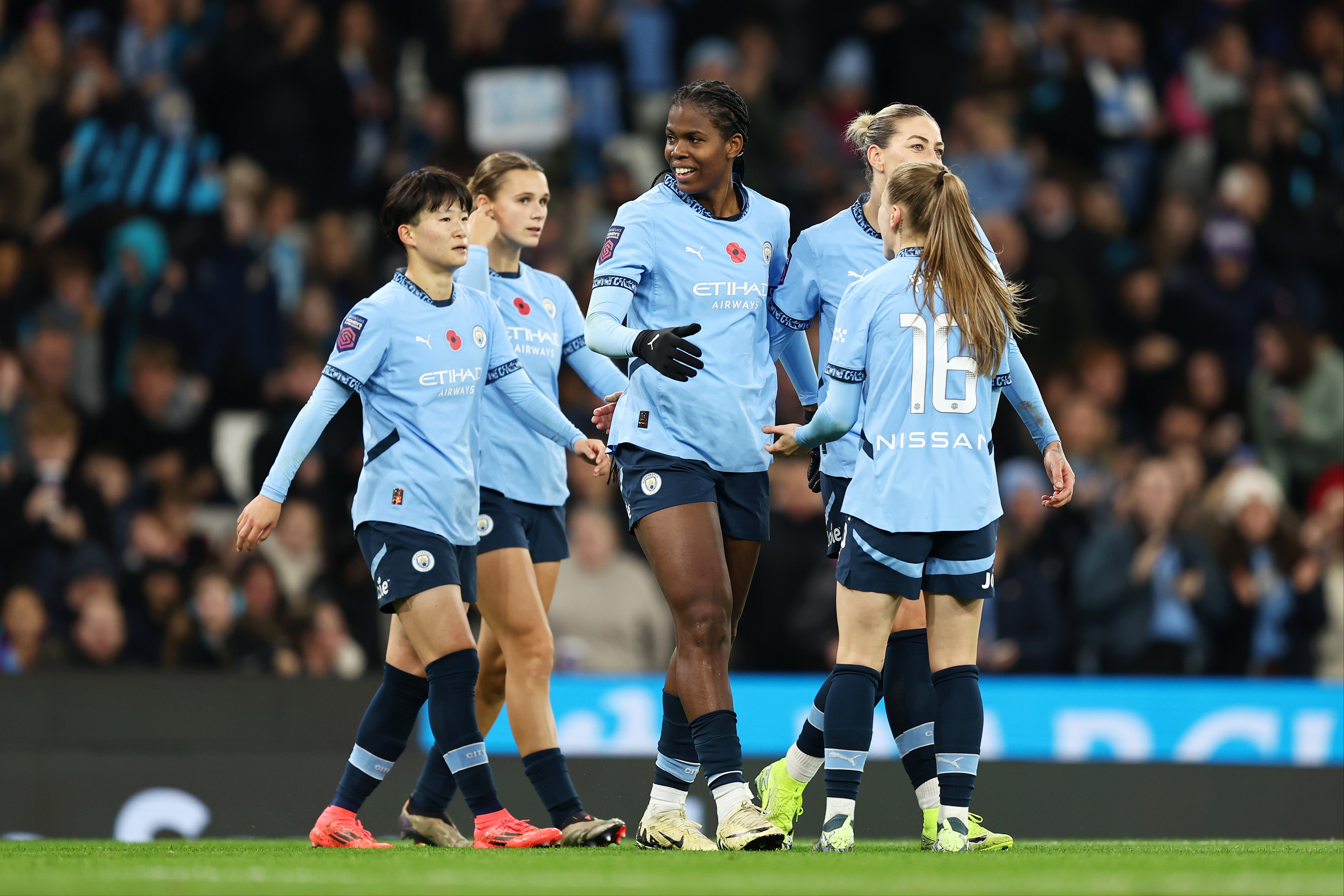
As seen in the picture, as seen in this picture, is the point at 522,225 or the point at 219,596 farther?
the point at 219,596

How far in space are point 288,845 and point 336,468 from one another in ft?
16.2

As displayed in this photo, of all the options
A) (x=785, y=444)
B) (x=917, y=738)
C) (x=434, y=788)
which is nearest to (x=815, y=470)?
(x=785, y=444)

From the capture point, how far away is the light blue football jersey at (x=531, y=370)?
678 cm

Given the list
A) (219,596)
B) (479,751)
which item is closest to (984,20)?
(219,596)

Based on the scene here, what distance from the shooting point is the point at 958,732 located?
5.42 meters

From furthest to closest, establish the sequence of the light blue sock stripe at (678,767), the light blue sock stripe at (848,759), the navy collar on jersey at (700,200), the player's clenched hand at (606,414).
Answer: the player's clenched hand at (606,414), the navy collar on jersey at (700,200), the light blue sock stripe at (678,767), the light blue sock stripe at (848,759)

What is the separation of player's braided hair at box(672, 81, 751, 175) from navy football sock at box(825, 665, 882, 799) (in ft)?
6.27

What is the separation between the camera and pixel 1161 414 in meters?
12.1

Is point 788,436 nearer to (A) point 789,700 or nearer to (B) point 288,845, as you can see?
(B) point 288,845

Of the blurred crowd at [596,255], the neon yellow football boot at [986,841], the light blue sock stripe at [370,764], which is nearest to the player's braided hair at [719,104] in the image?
the neon yellow football boot at [986,841]

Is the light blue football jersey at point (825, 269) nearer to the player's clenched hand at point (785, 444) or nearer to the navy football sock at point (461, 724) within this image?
the player's clenched hand at point (785, 444)

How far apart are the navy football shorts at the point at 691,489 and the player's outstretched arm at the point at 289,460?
3.46ft

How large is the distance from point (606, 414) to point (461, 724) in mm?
1227

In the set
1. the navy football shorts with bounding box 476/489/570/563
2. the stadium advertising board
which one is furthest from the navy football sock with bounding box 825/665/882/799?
the stadium advertising board
